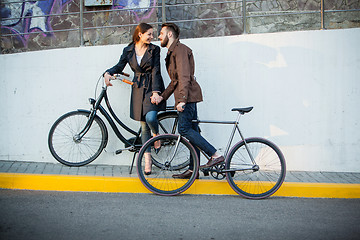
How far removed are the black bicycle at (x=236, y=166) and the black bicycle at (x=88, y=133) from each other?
0.33 metres

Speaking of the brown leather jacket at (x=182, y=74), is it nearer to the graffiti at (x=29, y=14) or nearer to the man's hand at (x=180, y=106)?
the man's hand at (x=180, y=106)

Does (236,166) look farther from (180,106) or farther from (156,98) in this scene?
(156,98)

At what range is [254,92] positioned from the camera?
6789mm

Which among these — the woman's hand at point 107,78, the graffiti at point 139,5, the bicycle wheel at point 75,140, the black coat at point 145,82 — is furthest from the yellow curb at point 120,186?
the graffiti at point 139,5

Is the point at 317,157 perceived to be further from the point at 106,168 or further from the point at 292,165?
the point at 106,168

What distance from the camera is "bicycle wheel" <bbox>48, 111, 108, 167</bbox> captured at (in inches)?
249

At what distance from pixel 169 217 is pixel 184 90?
1598 mm

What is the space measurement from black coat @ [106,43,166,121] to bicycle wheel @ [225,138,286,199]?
1.31 metres

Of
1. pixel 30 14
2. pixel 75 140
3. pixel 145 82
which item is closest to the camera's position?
pixel 145 82

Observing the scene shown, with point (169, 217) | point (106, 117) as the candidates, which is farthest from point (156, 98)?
point (169, 217)

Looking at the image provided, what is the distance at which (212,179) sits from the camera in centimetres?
590

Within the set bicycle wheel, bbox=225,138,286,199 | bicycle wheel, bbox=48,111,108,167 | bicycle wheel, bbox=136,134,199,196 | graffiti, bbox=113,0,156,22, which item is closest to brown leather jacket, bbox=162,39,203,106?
bicycle wheel, bbox=136,134,199,196

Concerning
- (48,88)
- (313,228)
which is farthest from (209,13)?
(313,228)

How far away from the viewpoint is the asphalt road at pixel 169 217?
406cm
